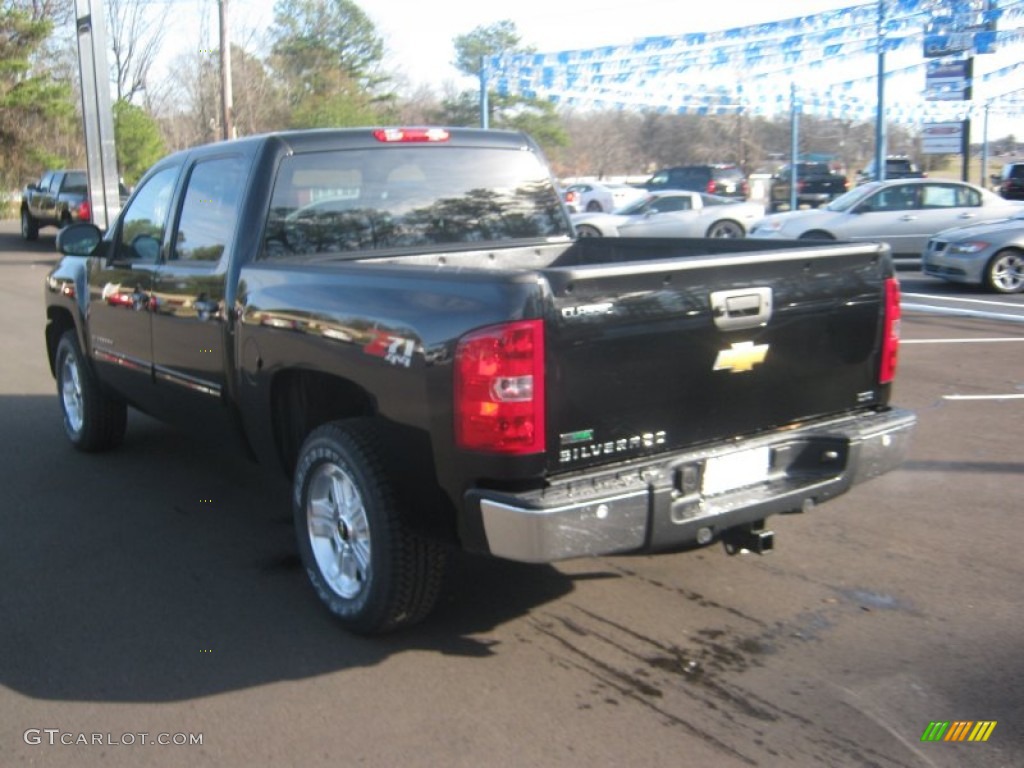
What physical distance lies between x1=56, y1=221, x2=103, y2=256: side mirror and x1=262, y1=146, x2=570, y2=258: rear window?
203cm

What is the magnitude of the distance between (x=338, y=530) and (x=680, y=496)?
1409 mm

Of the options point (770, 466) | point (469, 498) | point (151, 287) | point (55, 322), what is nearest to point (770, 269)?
point (770, 466)

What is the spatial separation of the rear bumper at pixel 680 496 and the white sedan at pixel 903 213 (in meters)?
13.8

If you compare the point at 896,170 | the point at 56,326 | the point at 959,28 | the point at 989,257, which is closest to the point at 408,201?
the point at 56,326

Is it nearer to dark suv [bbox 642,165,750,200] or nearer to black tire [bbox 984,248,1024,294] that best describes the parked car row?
black tire [bbox 984,248,1024,294]

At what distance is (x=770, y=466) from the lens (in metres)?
4.08

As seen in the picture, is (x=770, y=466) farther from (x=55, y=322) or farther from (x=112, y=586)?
(x=55, y=322)

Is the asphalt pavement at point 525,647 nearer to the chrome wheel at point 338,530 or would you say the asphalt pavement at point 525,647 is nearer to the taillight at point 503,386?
the chrome wheel at point 338,530

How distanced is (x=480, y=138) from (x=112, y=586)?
2.77 m

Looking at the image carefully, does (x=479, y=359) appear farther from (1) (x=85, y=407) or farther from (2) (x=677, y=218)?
(2) (x=677, y=218)

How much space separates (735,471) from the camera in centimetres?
395

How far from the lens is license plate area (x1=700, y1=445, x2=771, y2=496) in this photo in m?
3.86

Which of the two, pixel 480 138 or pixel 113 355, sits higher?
pixel 480 138
